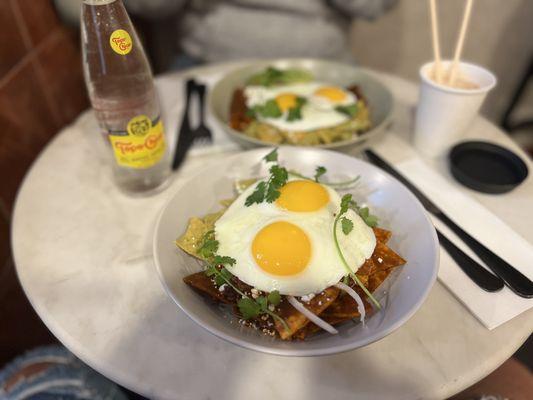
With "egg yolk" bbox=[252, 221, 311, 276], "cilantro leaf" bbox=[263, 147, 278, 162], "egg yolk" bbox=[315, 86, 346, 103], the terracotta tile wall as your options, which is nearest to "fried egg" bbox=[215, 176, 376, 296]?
"egg yolk" bbox=[252, 221, 311, 276]

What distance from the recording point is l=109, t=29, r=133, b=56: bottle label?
107cm

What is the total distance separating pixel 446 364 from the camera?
0.86 m

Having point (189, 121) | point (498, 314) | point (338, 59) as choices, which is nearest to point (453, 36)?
point (338, 59)

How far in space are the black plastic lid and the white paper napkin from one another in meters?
0.05

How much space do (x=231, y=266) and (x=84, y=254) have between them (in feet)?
1.48

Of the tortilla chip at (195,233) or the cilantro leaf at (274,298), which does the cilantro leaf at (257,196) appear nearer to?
the tortilla chip at (195,233)

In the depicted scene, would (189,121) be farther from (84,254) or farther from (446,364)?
(446,364)

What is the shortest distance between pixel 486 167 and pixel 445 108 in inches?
9.0

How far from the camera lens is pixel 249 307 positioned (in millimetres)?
846

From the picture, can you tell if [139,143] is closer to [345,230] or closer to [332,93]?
[345,230]

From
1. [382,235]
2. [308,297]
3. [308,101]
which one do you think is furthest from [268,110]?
[308,297]

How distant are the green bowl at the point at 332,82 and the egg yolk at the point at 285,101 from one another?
0.20m

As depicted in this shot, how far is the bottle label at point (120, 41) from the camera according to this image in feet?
3.50

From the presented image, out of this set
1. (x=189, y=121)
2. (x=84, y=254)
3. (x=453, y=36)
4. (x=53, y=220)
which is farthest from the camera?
(x=453, y=36)
